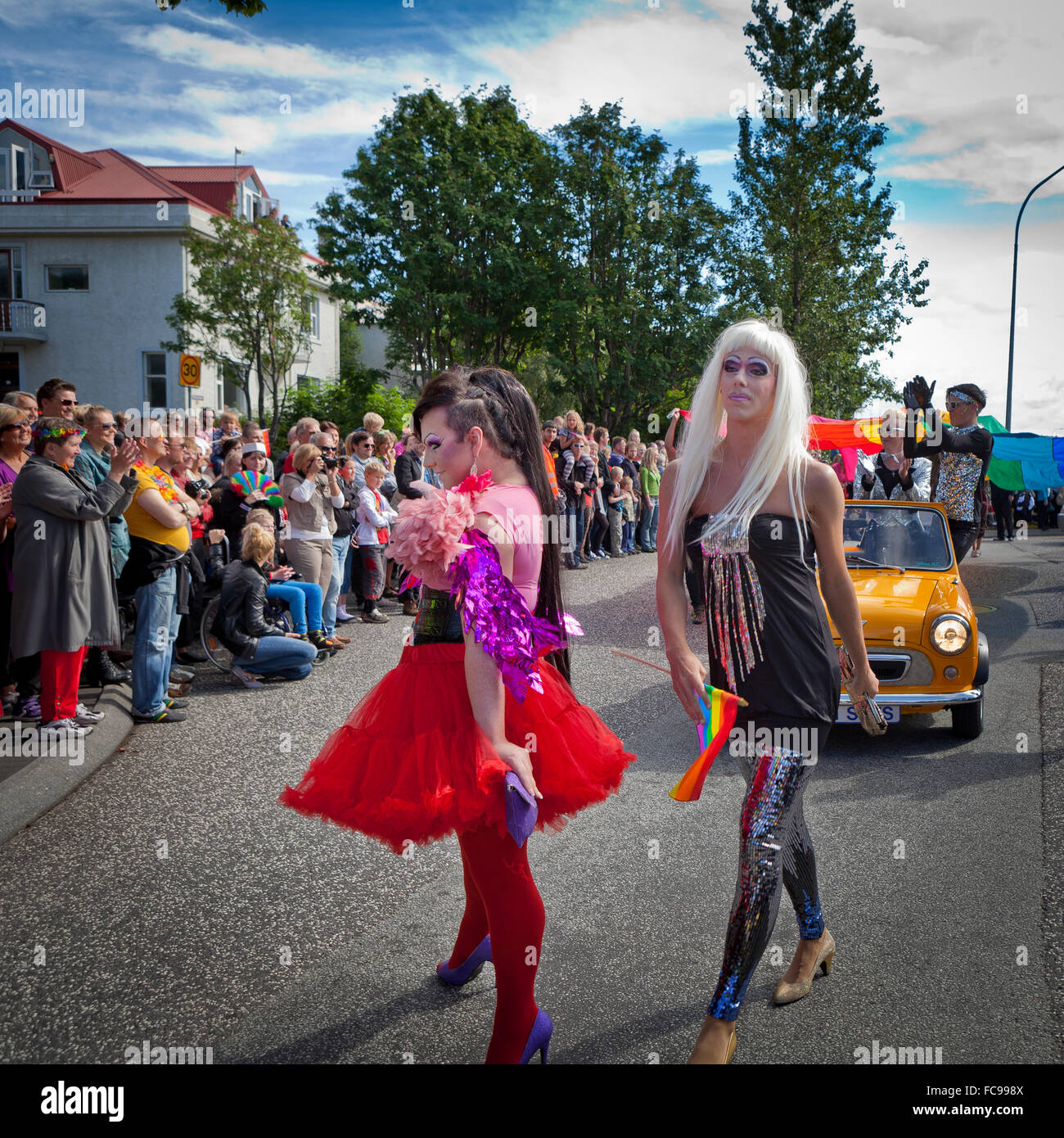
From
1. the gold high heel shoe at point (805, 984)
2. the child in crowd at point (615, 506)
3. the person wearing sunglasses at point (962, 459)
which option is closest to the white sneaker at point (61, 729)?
the gold high heel shoe at point (805, 984)

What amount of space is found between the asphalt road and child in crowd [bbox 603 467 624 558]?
1139cm

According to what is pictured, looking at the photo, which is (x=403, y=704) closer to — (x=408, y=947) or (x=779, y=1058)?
(x=408, y=947)

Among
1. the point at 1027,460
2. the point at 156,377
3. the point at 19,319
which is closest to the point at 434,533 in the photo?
the point at 1027,460

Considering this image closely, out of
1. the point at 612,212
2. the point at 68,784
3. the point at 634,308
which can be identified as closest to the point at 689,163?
the point at 612,212

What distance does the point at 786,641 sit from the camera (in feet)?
8.95

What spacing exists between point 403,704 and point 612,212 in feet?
96.1

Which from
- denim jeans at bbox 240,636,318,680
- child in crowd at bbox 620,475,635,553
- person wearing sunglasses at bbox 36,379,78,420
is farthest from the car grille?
child in crowd at bbox 620,475,635,553

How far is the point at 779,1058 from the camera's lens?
2.69 meters

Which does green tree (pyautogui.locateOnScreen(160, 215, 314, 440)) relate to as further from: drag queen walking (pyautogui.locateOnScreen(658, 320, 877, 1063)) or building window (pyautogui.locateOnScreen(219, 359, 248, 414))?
drag queen walking (pyautogui.locateOnScreen(658, 320, 877, 1063))

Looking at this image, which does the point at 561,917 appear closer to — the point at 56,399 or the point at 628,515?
the point at 56,399

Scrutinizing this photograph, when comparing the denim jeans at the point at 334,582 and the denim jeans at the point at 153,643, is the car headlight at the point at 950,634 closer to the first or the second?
the denim jeans at the point at 153,643

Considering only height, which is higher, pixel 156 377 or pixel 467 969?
pixel 156 377

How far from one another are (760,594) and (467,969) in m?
1.61

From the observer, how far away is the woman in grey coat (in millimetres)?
5676
